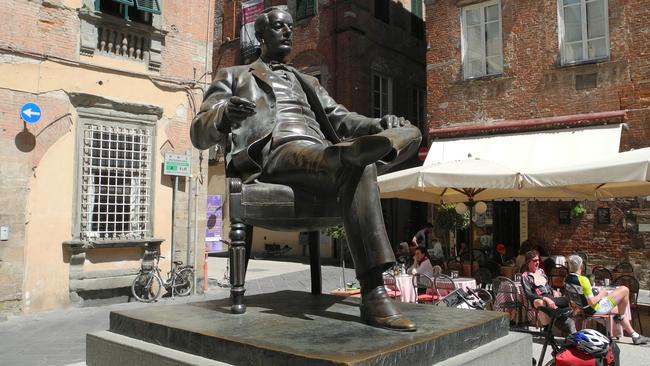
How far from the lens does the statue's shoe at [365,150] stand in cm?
223

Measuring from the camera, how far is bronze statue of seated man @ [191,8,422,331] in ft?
8.45

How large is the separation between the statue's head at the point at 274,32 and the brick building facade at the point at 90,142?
279 inches

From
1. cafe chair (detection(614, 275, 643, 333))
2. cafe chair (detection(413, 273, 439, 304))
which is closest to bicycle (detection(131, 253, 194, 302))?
cafe chair (detection(413, 273, 439, 304))

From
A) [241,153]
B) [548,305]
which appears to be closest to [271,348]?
[241,153]

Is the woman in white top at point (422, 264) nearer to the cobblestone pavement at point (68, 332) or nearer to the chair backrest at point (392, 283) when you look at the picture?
the chair backrest at point (392, 283)

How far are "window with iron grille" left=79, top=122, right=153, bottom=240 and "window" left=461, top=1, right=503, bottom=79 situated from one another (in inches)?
328

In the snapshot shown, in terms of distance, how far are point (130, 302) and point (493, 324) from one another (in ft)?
28.6

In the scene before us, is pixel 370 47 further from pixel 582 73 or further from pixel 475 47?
pixel 582 73

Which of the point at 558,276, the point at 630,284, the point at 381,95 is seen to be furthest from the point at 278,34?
the point at 381,95

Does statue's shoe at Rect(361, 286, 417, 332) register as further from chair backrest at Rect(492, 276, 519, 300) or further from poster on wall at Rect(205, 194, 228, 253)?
poster on wall at Rect(205, 194, 228, 253)

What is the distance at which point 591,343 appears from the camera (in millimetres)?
3779

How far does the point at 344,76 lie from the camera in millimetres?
17500

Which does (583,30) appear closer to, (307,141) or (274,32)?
(274,32)

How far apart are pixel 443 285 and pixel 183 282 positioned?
5525 millimetres
